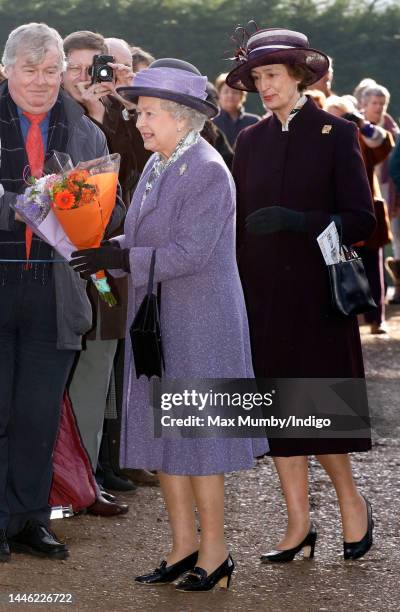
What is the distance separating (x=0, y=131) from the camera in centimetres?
546

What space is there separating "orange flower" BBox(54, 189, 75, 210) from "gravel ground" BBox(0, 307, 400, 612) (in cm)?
133

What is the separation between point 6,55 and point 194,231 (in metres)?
1.14

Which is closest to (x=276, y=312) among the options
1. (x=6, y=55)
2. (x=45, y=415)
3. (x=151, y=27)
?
(x=45, y=415)

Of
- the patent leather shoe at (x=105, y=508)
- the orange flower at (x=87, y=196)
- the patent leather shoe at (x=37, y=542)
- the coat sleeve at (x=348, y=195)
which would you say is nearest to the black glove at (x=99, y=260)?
the orange flower at (x=87, y=196)

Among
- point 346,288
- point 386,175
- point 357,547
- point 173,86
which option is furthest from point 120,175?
point 386,175

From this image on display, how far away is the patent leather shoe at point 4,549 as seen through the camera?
5.43 m

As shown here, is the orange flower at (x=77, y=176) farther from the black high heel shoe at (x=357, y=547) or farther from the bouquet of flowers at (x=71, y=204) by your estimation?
the black high heel shoe at (x=357, y=547)

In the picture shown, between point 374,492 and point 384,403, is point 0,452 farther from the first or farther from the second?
point 384,403

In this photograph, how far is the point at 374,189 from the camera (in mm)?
11375

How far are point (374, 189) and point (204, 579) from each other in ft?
22.1

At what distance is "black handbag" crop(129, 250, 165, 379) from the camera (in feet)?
16.2

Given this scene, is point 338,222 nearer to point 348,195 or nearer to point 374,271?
point 348,195

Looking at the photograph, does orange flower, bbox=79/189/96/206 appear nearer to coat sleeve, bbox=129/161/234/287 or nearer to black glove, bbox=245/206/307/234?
coat sleeve, bbox=129/161/234/287

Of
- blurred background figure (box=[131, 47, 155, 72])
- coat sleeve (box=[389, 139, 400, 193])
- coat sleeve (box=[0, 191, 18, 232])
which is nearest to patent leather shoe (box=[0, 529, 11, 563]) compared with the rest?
coat sleeve (box=[0, 191, 18, 232])
